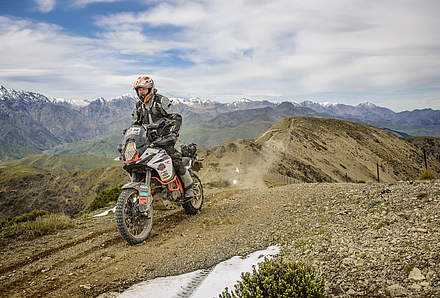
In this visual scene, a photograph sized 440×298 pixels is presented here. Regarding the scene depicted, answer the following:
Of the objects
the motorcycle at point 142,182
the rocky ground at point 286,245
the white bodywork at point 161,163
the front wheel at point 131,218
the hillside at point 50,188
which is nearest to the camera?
the rocky ground at point 286,245

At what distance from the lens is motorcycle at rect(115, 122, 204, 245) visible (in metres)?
9.15

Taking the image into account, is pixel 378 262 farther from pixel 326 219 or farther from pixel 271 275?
pixel 326 219

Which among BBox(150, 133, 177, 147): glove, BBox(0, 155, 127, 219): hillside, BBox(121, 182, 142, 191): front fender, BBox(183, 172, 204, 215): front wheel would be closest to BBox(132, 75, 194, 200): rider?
BBox(150, 133, 177, 147): glove

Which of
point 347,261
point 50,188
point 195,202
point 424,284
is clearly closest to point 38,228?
point 195,202

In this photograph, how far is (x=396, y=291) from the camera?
5.26 m

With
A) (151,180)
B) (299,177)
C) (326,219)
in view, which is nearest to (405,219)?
(326,219)

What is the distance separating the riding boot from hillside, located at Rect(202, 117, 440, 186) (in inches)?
920

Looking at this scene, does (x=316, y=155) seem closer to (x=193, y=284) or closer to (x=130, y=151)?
(x=130, y=151)

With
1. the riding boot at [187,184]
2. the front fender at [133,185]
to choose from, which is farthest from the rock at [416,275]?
the riding boot at [187,184]

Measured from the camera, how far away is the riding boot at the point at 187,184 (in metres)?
11.5

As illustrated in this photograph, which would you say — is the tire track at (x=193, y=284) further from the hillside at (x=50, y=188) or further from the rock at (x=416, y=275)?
the hillside at (x=50, y=188)

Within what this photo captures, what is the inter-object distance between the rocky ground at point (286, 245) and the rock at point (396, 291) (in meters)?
0.01

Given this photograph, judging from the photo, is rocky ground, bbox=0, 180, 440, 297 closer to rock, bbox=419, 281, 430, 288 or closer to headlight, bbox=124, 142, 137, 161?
rock, bbox=419, 281, 430, 288

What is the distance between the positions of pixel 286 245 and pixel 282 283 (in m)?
2.86
